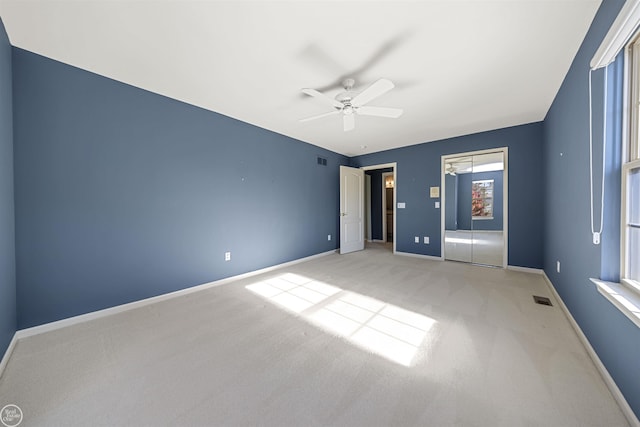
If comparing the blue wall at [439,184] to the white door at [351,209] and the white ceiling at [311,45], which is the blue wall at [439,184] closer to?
the white door at [351,209]

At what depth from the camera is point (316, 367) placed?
1.58 meters

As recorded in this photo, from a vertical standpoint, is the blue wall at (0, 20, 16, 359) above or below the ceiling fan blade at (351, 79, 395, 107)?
below

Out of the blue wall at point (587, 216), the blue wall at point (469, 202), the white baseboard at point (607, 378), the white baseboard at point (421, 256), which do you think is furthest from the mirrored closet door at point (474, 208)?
the white baseboard at point (607, 378)

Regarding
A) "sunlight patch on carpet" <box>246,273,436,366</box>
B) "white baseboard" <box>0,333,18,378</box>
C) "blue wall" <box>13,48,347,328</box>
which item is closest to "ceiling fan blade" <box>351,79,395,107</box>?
"blue wall" <box>13,48,347,328</box>

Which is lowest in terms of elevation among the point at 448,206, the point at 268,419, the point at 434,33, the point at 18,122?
the point at 268,419

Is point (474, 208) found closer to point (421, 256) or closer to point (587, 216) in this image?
point (421, 256)

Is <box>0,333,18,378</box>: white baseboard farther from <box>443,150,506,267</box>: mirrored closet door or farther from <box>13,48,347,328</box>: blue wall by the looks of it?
<box>443,150,506,267</box>: mirrored closet door

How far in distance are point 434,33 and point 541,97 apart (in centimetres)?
212

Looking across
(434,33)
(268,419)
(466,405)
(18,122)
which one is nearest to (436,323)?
(466,405)

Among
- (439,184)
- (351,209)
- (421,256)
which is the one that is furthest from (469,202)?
(351,209)

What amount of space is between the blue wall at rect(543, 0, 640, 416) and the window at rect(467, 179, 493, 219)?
1538 mm

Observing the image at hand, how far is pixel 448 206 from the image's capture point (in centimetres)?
461

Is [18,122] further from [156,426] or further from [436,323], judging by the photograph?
[436,323]

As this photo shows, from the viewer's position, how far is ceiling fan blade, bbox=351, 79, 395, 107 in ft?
6.61
